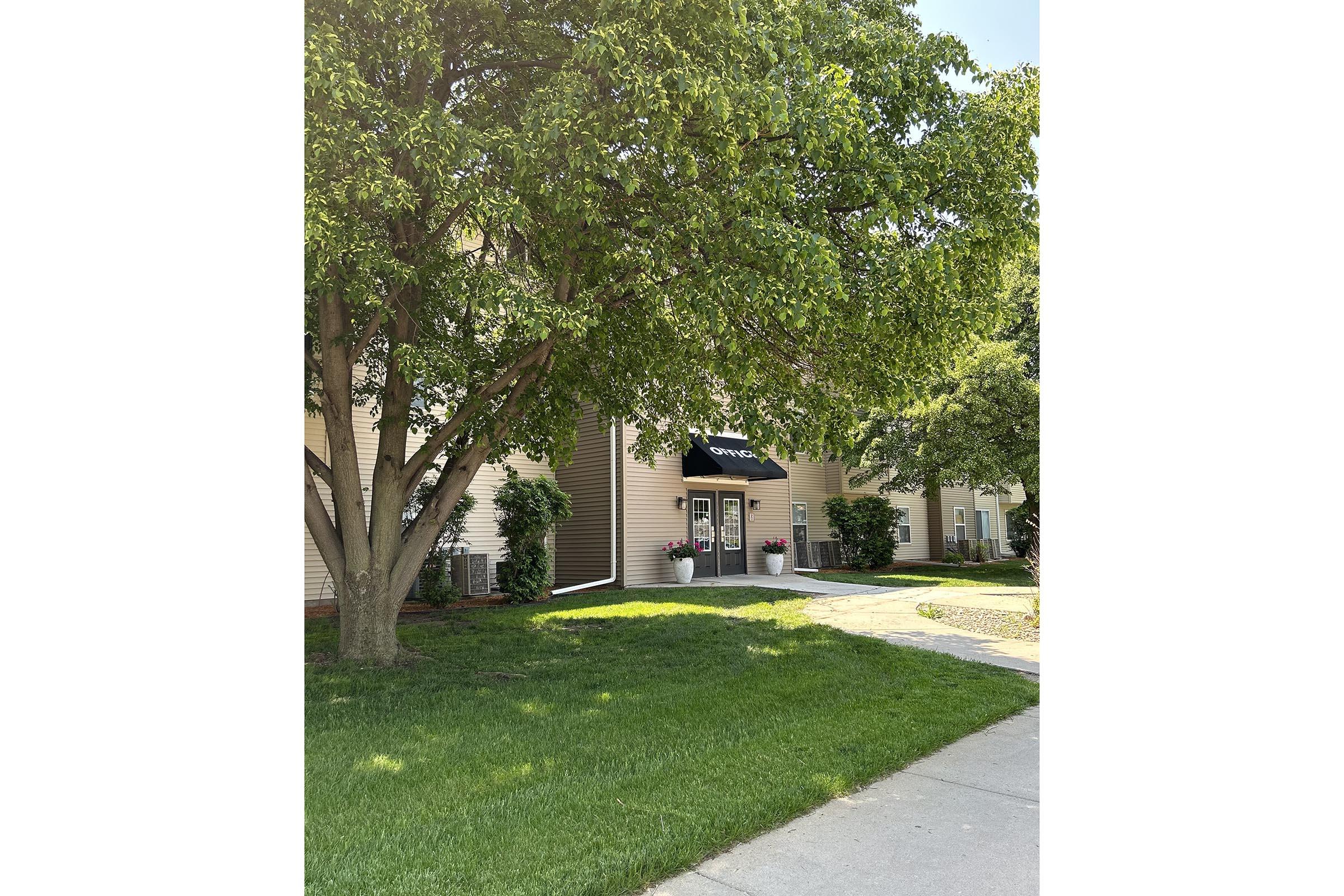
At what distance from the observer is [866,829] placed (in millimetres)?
3404

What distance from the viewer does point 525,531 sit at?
40.8ft

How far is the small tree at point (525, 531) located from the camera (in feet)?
40.7

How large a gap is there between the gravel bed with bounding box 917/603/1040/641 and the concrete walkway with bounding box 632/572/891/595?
104 inches

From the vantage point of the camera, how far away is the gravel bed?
29.3 ft

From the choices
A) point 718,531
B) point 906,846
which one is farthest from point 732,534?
point 906,846

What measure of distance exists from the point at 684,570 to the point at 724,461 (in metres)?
2.19

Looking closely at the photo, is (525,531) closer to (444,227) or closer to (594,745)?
(444,227)

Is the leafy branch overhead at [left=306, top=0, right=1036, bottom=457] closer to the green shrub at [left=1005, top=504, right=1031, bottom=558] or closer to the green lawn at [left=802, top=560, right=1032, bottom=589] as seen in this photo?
the green lawn at [left=802, top=560, right=1032, bottom=589]

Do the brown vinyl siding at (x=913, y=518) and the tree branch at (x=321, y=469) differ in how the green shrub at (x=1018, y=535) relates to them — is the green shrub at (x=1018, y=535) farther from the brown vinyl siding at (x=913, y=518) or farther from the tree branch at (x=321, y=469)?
the tree branch at (x=321, y=469)
